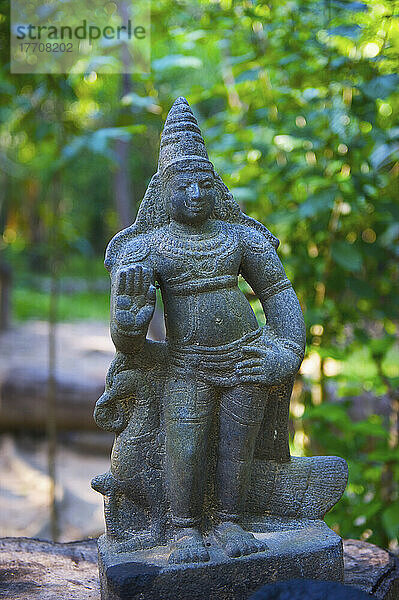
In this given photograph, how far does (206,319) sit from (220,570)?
80cm

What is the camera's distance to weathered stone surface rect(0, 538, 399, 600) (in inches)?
90.7

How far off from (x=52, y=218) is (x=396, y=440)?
2358 mm

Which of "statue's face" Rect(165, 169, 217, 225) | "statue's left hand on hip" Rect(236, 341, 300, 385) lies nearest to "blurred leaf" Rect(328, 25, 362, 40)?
"statue's face" Rect(165, 169, 217, 225)

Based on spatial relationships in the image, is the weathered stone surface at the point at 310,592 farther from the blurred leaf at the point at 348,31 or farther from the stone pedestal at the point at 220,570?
the blurred leaf at the point at 348,31

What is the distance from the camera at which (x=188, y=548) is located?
2.08m

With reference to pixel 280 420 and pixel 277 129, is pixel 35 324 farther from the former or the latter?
pixel 280 420

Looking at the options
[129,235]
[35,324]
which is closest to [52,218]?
[129,235]

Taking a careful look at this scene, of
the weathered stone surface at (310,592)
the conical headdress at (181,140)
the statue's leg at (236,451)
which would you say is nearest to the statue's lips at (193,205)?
the conical headdress at (181,140)

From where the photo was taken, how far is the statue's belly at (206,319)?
6.97 ft

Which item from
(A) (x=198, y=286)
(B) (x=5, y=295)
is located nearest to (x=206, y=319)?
(A) (x=198, y=286)

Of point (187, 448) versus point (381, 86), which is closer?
point (187, 448)

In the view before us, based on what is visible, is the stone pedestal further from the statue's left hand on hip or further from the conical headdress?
the conical headdress

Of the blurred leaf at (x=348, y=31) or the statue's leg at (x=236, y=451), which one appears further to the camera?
the blurred leaf at (x=348, y=31)

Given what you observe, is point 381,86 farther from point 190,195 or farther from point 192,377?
point 192,377
